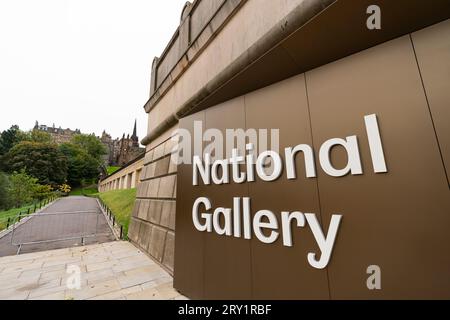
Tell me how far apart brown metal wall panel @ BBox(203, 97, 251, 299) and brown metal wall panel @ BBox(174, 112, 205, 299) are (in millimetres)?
182

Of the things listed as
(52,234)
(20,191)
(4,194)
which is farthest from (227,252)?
(20,191)

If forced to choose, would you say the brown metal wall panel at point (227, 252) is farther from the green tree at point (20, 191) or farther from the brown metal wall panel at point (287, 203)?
the green tree at point (20, 191)

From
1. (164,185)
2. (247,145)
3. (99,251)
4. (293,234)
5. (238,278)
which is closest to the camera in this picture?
(293,234)

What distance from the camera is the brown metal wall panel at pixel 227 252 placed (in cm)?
262

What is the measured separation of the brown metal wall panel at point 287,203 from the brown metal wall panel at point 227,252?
17 centimetres

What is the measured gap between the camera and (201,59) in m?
4.05

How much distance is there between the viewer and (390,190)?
5.52ft

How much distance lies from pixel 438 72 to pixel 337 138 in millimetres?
859

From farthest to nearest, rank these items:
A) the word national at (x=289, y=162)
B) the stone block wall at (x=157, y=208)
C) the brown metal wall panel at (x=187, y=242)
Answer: the stone block wall at (x=157, y=208) < the brown metal wall panel at (x=187, y=242) < the word national at (x=289, y=162)

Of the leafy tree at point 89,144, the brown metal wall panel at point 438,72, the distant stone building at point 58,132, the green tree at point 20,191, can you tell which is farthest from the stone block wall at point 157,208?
the distant stone building at point 58,132
